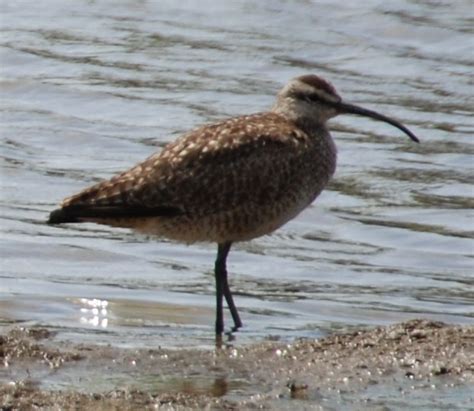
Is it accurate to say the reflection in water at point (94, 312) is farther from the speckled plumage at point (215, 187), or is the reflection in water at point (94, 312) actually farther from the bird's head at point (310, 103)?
the bird's head at point (310, 103)

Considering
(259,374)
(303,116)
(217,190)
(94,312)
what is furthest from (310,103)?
(259,374)

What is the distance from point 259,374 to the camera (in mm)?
7996

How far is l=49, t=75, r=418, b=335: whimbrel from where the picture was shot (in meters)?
9.50

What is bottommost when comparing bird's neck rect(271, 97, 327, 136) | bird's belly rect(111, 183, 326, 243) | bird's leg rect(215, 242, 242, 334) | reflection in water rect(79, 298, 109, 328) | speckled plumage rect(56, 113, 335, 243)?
reflection in water rect(79, 298, 109, 328)

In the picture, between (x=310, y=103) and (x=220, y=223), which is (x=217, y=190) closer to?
(x=220, y=223)

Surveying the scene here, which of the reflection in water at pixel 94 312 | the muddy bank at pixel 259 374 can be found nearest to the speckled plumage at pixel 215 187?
the reflection in water at pixel 94 312

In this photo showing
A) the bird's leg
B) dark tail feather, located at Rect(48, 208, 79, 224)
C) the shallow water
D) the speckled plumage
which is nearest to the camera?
dark tail feather, located at Rect(48, 208, 79, 224)

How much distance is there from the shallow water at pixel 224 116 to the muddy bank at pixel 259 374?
790mm

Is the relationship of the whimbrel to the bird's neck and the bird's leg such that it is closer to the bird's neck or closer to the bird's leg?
the bird's leg

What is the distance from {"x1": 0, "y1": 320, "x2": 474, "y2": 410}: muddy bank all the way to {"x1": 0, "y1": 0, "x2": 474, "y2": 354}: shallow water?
790 millimetres

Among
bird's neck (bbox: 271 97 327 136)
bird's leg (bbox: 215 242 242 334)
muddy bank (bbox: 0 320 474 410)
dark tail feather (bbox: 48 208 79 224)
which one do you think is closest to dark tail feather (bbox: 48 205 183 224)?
dark tail feather (bbox: 48 208 79 224)

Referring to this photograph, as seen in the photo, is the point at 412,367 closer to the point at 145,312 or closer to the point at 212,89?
the point at 145,312

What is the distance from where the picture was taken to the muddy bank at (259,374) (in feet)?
24.3

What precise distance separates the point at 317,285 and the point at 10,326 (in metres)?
2.44
